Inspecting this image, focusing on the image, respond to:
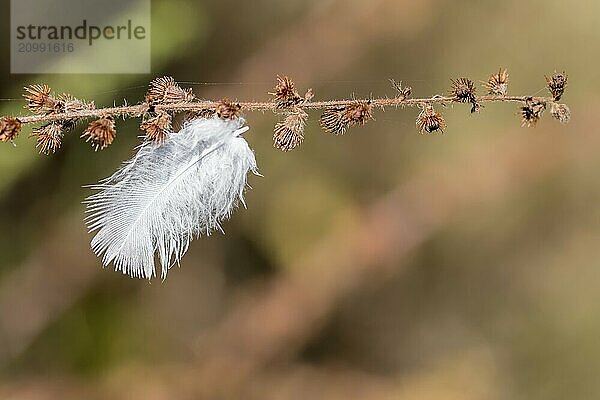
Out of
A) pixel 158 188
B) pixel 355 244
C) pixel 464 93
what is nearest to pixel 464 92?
pixel 464 93

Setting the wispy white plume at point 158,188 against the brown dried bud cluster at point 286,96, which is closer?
the brown dried bud cluster at point 286,96

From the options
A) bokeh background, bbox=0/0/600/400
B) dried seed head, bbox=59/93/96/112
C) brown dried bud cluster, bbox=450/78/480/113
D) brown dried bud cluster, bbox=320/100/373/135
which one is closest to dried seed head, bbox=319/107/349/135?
brown dried bud cluster, bbox=320/100/373/135

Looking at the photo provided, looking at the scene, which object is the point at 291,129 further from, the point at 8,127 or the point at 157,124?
the point at 8,127

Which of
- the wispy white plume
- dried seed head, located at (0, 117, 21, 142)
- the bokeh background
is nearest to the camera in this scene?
dried seed head, located at (0, 117, 21, 142)

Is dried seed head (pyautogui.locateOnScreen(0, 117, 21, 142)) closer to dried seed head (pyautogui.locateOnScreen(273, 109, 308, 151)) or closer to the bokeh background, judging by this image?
dried seed head (pyautogui.locateOnScreen(273, 109, 308, 151))

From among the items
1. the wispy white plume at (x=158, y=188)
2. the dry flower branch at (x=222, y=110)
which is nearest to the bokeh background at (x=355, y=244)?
the wispy white plume at (x=158, y=188)

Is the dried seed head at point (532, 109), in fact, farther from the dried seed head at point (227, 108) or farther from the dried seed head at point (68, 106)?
the dried seed head at point (68, 106)

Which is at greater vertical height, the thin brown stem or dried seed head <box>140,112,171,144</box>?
the thin brown stem
